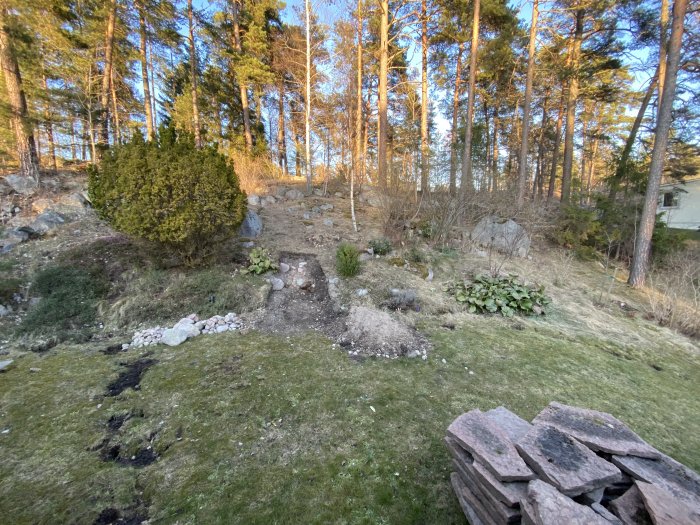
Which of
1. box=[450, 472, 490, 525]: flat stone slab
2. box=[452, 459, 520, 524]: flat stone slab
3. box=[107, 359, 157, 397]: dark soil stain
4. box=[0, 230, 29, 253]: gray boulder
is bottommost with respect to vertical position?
box=[107, 359, 157, 397]: dark soil stain

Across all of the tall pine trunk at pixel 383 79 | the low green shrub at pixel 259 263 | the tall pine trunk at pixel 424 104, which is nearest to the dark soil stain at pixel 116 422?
the low green shrub at pixel 259 263

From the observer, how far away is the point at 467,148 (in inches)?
346

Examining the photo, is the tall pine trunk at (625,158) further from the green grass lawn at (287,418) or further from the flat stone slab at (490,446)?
the flat stone slab at (490,446)

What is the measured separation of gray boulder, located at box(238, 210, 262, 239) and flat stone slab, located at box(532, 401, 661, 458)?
6.36 meters

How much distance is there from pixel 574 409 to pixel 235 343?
367 centimetres

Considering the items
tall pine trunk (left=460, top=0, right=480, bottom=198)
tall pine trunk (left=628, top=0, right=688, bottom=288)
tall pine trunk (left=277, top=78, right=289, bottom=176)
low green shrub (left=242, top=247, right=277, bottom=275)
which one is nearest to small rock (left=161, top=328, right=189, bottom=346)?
low green shrub (left=242, top=247, right=277, bottom=275)

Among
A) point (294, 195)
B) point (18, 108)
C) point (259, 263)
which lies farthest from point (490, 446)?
point (18, 108)

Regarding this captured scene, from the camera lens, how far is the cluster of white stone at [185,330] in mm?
3836

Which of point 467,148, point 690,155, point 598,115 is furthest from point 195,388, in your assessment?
point 598,115

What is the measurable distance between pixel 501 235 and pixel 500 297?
3862mm

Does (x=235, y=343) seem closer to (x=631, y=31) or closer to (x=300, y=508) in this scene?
(x=300, y=508)

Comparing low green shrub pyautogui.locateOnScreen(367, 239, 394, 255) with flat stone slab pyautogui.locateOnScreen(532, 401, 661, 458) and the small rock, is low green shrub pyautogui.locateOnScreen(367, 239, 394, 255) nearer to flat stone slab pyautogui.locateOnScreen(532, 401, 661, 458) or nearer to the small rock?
the small rock

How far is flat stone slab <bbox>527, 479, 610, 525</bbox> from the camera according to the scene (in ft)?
3.74

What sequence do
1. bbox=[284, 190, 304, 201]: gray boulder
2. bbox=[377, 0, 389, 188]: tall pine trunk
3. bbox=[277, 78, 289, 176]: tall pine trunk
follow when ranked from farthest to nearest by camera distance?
bbox=[277, 78, 289, 176]: tall pine trunk < bbox=[284, 190, 304, 201]: gray boulder < bbox=[377, 0, 389, 188]: tall pine trunk
